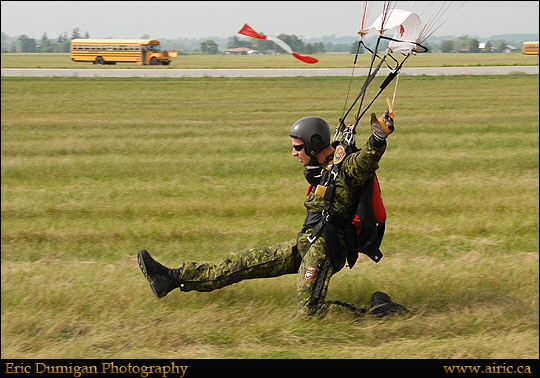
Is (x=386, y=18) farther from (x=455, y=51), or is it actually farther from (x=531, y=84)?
(x=455, y=51)

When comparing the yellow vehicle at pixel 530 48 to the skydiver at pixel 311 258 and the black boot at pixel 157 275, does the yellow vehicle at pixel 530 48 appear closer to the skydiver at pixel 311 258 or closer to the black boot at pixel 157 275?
the skydiver at pixel 311 258

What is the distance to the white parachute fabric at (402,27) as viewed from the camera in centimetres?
439

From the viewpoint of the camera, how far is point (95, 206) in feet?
28.2

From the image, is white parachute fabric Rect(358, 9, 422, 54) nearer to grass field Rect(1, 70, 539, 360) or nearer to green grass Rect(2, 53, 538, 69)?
grass field Rect(1, 70, 539, 360)

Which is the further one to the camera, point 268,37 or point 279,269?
point 279,269

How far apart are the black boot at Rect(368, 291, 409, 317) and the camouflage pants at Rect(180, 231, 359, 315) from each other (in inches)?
5.8

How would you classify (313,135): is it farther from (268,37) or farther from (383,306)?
(383,306)

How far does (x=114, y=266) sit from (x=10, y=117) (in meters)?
11.8

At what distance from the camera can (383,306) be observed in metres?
4.78

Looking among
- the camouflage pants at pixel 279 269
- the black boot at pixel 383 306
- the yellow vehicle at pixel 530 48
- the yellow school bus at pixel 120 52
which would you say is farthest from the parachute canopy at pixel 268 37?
the yellow vehicle at pixel 530 48

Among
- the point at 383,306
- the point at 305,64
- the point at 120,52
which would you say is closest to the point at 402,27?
the point at 383,306

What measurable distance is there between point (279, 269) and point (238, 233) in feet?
7.74

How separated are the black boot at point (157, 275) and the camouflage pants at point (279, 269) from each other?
8cm

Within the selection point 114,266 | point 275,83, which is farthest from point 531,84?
point 114,266
